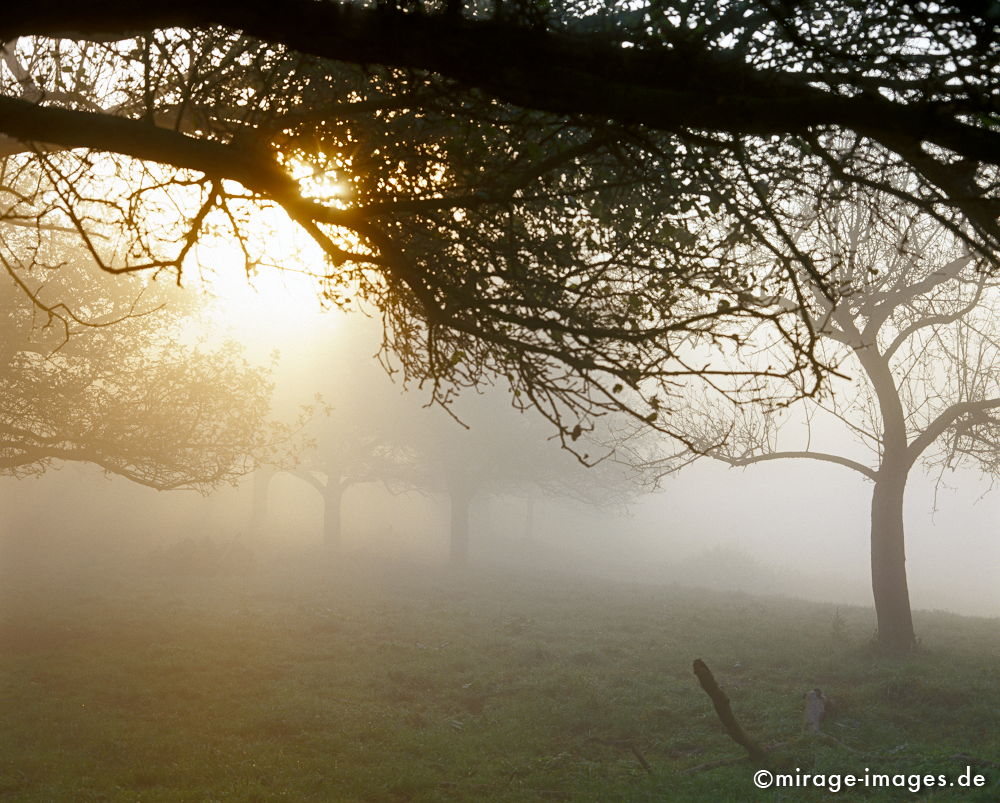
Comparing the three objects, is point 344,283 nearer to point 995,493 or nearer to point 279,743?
point 279,743

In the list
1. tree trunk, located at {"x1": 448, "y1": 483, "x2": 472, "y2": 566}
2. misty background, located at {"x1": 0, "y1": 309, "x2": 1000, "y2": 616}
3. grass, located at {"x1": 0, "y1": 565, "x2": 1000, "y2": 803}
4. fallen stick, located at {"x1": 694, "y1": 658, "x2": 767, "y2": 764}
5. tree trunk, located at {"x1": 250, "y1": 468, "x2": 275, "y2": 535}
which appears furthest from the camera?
tree trunk, located at {"x1": 250, "y1": 468, "x2": 275, "y2": 535}

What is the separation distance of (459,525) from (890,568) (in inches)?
936

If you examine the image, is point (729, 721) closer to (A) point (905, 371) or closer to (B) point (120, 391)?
(A) point (905, 371)

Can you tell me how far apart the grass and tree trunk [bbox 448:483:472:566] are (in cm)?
1458

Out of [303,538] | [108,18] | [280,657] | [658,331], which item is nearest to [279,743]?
[280,657]

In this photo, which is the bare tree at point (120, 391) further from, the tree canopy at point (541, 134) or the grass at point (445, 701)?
the tree canopy at point (541, 134)

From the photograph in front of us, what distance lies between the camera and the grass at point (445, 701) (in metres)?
9.87

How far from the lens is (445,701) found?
46.1ft

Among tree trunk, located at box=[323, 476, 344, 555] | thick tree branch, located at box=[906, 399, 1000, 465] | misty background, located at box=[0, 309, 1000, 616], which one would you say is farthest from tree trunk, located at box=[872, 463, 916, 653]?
tree trunk, located at box=[323, 476, 344, 555]

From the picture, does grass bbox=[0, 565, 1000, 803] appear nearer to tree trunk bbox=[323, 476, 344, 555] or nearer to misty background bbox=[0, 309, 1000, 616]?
misty background bbox=[0, 309, 1000, 616]

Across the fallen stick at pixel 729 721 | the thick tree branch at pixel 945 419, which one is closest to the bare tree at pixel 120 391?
the fallen stick at pixel 729 721

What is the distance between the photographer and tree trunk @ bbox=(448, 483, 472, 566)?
1510 inches

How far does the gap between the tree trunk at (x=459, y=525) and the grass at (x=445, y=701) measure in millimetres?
14580

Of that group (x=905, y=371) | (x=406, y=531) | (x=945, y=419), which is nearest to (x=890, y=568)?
(x=945, y=419)
